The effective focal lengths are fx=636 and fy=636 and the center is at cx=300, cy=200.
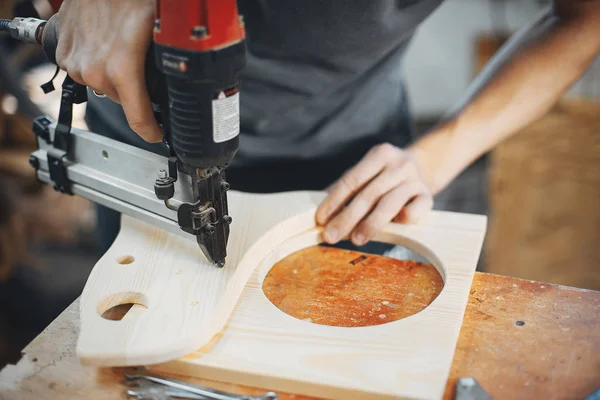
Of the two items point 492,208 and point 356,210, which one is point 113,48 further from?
point 492,208

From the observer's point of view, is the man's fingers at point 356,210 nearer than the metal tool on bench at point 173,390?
No

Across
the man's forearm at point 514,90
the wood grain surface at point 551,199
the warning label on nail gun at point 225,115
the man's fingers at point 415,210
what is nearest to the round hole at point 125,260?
the warning label on nail gun at point 225,115

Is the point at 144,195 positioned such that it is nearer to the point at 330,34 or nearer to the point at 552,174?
the point at 330,34

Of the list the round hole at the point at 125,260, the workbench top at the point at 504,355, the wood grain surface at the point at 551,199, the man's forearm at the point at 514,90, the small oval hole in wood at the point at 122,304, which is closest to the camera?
the workbench top at the point at 504,355

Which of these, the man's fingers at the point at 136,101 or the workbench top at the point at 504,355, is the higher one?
the man's fingers at the point at 136,101

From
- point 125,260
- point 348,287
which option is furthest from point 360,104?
point 125,260

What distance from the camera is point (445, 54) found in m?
4.66

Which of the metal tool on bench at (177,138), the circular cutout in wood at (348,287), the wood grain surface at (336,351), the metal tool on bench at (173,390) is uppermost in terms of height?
the metal tool on bench at (177,138)

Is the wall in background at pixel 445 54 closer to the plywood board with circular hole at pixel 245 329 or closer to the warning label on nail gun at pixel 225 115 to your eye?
the plywood board with circular hole at pixel 245 329

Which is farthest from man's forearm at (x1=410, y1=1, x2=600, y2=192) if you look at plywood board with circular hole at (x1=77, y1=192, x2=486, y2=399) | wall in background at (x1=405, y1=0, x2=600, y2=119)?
wall in background at (x1=405, y1=0, x2=600, y2=119)

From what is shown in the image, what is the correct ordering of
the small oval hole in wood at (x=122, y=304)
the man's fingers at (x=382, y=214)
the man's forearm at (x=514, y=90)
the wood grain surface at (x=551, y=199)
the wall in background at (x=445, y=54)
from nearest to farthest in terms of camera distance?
the small oval hole in wood at (x=122, y=304)
the man's fingers at (x=382, y=214)
the man's forearm at (x=514, y=90)
the wood grain surface at (x=551, y=199)
the wall in background at (x=445, y=54)

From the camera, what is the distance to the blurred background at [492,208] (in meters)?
3.12

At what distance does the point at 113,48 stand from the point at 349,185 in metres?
0.68

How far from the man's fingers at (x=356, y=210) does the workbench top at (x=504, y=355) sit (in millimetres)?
342
